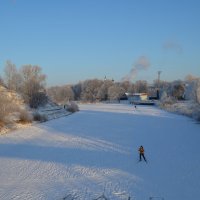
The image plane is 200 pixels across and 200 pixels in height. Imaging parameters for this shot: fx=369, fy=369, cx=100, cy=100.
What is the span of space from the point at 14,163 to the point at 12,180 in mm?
3528

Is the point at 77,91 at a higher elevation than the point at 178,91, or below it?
below

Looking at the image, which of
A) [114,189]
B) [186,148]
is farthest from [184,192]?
[186,148]

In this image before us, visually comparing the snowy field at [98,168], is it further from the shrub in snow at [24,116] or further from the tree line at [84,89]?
the tree line at [84,89]

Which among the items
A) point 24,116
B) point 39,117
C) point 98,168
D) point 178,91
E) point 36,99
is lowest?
point 98,168

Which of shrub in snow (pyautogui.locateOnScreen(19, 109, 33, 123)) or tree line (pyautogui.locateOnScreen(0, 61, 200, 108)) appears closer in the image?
shrub in snow (pyautogui.locateOnScreen(19, 109, 33, 123))

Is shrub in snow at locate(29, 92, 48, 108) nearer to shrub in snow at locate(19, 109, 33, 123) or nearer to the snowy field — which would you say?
shrub in snow at locate(19, 109, 33, 123)

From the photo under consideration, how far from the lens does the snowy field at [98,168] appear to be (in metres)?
13.2

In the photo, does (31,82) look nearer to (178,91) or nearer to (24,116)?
(24,116)

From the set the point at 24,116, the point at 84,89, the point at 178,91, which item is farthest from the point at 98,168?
the point at 84,89

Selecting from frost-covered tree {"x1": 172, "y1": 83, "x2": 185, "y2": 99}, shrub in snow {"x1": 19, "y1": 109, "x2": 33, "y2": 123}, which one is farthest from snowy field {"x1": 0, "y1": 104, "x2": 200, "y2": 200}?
frost-covered tree {"x1": 172, "y1": 83, "x2": 185, "y2": 99}

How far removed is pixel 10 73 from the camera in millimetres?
65625

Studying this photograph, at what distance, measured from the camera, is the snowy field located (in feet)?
43.4

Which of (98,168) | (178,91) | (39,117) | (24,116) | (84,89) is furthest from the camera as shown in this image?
(84,89)

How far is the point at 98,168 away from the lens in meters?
17.2
